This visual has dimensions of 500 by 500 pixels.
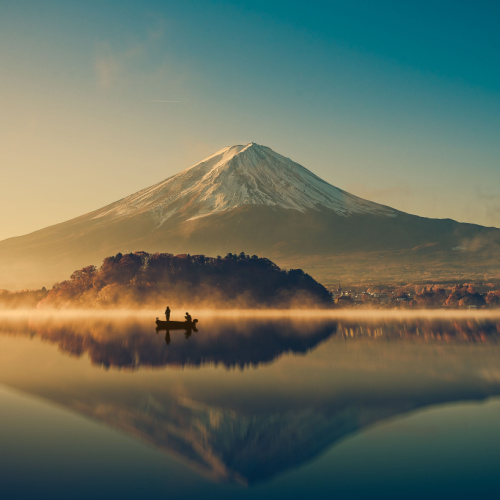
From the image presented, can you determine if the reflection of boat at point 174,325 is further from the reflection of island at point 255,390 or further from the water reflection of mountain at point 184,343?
the reflection of island at point 255,390

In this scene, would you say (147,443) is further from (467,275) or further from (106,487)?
(467,275)

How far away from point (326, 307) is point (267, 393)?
235 ft

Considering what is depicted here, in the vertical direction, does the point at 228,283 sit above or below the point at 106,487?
above

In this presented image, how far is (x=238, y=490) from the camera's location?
12602mm

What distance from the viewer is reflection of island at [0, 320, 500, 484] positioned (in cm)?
1593

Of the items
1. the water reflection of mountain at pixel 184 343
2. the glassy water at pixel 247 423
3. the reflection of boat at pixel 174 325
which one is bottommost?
the glassy water at pixel 247 423

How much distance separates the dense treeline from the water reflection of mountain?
99.3 ft

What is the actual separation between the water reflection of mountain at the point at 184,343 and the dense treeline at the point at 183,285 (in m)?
30.3

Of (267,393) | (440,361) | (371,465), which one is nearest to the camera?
(371,465)

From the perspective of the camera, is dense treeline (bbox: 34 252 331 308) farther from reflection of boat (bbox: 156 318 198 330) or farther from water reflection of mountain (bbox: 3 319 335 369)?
reflection of boat (bbox: 156 318 198 330)

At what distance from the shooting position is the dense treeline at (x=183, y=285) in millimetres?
83500

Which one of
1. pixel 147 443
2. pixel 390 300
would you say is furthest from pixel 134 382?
pixel 390 300

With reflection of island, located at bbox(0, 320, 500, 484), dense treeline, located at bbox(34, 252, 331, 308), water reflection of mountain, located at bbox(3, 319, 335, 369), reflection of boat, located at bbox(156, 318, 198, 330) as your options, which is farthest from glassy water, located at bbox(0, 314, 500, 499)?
dense treeline, located at bbox(34, 252, 331, 308)

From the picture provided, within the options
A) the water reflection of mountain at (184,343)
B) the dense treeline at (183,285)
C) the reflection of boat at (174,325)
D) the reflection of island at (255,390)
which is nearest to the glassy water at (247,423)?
the reflection of island at (255,390)
